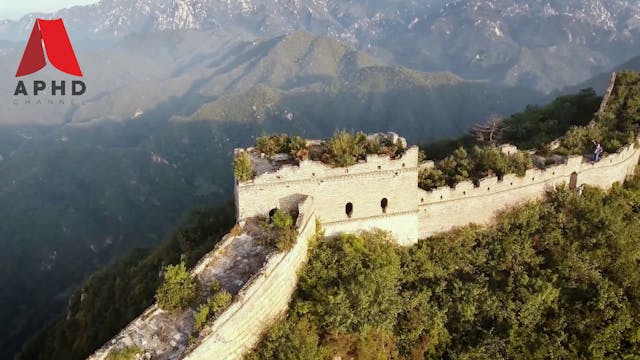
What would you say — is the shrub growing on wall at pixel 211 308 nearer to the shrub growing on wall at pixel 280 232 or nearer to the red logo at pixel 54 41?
the shrub growing on wall at pixel 280 232

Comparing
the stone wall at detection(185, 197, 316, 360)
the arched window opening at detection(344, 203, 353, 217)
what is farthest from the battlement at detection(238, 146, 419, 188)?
the arched window opening at detection(344, 203, 353, 217)

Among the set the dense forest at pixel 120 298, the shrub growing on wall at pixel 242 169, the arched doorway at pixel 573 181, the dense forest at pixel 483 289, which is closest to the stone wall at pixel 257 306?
the dense forest at pixel 483 289

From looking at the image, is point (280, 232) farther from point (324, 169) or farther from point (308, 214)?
point (324, 169)

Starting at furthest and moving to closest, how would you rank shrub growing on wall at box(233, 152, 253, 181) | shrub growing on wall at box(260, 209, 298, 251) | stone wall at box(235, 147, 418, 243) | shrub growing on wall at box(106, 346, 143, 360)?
stone wall at box(235, 147, 418, 243), shrub growing on wall at box(233, 152, 253, 181), shrub growing on wall at box(260, 209, 298, 251), shrub growing on wall at box(106, 346, 143, 360)

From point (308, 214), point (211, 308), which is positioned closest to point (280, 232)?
point (308, 214)

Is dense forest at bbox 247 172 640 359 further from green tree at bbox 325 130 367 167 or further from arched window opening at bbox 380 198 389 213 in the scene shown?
green tree at bbox 325 130 367 167

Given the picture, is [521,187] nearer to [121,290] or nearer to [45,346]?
[121,290]

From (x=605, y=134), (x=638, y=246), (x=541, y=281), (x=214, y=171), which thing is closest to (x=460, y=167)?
(x=541, y=281)
